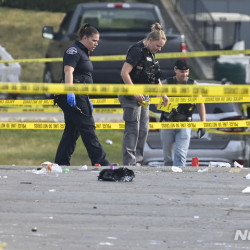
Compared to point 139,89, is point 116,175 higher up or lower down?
lower down

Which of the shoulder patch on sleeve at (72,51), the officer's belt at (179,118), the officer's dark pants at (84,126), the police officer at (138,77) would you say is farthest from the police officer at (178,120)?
the shoulder patch on sleeve at (72,51)

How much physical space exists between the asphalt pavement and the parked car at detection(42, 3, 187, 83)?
7.59m

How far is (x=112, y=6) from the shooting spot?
18797 millimetres

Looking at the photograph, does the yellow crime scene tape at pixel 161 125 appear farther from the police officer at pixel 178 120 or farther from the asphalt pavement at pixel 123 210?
the asphalt pavement at pixel 123 210

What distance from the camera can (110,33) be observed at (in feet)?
57.5

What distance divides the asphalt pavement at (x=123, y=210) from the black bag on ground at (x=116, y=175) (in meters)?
0.07

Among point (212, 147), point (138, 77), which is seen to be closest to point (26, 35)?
point (212, 147)

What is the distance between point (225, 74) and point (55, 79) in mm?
6312

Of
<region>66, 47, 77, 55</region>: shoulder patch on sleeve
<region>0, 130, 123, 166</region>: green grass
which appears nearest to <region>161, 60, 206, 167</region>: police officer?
<region>66, 47, 77, 55</region>: shoulder patch on sleeve

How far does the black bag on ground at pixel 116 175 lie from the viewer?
9.07 meters

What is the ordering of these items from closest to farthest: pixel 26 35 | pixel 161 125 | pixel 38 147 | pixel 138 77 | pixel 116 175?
pixel 116 175
pixel 138 77
pixel 161 125
pixel 38 147
pixel 26 35

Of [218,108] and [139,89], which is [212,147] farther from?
[139,89]

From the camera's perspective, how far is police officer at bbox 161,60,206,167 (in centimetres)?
1152

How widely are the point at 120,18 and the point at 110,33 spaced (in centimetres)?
118
